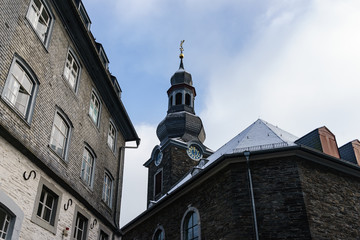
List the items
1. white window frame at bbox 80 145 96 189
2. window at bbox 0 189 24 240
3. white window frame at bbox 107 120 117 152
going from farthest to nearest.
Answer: white window frame at bbox 107 120 117 152
white window frame at bbox 80 145 96 189
window at bbox 0 189 24 240

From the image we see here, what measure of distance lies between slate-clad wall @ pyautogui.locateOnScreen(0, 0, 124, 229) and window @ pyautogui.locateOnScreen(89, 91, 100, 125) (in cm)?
29

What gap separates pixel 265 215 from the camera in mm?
11883

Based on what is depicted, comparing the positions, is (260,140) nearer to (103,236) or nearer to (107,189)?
(107,189)

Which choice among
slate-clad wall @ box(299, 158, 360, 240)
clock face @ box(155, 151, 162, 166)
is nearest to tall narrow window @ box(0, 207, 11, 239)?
slate-clad wall @ box(299, 158, 360, 240)

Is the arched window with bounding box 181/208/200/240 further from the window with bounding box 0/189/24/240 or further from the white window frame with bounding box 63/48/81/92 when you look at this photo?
the window with bounding box 0/189/24/240

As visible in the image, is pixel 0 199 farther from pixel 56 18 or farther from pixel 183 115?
pixel 183 115

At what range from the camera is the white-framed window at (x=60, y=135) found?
894 cm

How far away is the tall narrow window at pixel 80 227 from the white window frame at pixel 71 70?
3753 mm

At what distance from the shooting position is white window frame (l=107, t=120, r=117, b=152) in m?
13.3

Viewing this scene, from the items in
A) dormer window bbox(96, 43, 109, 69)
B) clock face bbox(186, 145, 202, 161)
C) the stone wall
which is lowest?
the stone wall

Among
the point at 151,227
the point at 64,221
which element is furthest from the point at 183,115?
the point at 64,221

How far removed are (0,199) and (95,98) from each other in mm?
6372

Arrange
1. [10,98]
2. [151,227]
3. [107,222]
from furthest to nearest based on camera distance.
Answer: [151,227]
[107,222]
[10,98]

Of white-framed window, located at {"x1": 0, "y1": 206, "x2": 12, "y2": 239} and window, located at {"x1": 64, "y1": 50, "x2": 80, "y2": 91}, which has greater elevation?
window, located at {"x1": 64, "y1": 50, "x2": 80, "y2": 91}
